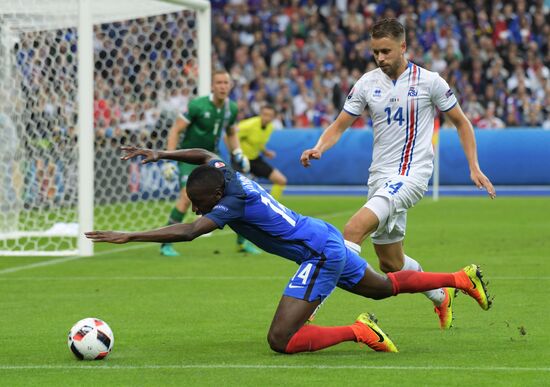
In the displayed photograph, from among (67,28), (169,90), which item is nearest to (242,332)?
(67,28)

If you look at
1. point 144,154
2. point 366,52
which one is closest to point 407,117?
point 144,154

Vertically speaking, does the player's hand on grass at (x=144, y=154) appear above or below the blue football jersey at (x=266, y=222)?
above

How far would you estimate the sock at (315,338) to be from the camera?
22.8ft

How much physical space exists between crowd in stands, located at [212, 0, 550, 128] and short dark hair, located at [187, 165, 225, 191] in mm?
20772

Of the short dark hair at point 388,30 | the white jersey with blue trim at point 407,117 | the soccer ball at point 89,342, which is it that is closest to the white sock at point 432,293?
the white jersey with blue trim at point 407,117

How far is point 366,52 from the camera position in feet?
97.3

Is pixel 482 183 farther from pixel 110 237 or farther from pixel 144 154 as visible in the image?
pixel 110 237

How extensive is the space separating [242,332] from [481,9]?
2369 cm

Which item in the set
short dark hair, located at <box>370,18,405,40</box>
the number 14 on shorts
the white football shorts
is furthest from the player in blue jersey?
short dark hair, located at <box>370,18,405,40</box>

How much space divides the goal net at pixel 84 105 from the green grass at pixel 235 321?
151cm

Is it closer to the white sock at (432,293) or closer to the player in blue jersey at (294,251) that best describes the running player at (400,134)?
the white sock at (432,293)

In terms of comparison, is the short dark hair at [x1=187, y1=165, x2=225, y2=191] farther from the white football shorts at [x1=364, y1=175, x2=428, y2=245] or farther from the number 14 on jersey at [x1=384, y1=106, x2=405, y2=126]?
the number 14 on jersey at [x1=384, y1=106, x2=405, y2=126]

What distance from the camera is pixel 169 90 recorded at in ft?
62.3

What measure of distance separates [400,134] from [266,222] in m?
1.63
